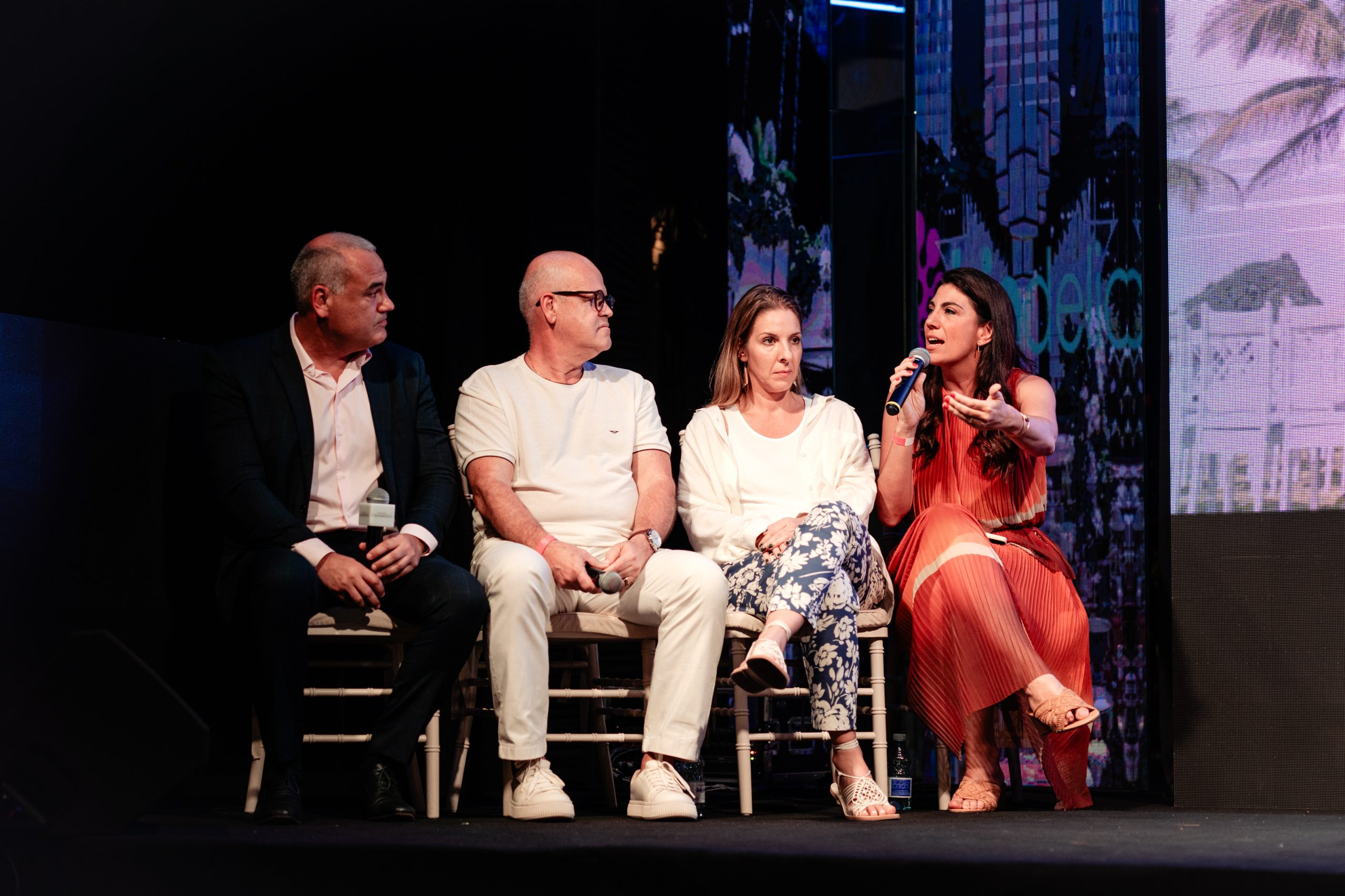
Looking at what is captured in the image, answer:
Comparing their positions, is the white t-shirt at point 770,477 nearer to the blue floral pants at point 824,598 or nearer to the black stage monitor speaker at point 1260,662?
the blue floral pants at point 824,598

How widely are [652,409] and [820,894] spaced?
174 centimetres

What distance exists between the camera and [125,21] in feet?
12.6

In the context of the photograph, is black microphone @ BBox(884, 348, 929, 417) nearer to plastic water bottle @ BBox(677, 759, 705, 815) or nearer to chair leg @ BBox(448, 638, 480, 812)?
plastic water bottle @ BBox(677, 759, 705, 815)

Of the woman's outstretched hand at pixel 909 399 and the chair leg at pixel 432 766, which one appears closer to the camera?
the chair leg at pixel 432 766

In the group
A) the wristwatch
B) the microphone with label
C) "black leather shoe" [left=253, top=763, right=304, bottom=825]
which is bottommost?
"black leather shoe" [left=253, top=763, right=304, bottom=825]

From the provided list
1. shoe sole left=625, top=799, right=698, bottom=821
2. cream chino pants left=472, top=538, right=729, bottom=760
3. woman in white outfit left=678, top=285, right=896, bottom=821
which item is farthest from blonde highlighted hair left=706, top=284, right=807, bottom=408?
shoe sole left=625, top=799, right=698, bottom=821

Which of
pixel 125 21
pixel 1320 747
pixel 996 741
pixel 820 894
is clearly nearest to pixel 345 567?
pixel 820 894

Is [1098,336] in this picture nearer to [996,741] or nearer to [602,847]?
[996,741]

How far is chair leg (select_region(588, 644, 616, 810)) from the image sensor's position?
130 inches

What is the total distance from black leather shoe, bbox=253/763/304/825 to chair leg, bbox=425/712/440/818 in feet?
0.93

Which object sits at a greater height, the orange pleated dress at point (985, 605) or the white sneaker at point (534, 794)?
the orange pleated dress at point (985, 605)

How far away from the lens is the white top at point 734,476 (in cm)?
338

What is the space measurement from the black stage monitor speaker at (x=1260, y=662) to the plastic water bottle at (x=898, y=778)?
2.01 ft

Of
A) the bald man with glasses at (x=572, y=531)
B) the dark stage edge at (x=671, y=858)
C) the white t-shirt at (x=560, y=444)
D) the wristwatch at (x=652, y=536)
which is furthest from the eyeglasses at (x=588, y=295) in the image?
the dark stage edge at (x=671, y=858)
